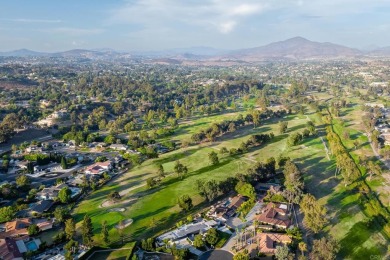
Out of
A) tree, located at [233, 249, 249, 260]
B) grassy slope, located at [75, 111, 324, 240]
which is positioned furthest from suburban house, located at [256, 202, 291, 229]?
grassy slope, located at [75, 111, 324, 240]

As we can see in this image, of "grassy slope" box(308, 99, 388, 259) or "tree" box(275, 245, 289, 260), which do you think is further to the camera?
"grassy slope" box(308, 99, 388, 259)

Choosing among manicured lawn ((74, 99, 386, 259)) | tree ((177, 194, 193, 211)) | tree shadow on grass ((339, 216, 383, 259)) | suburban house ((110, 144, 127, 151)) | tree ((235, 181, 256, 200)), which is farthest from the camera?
suburban house ((110, 144, 127, 151))

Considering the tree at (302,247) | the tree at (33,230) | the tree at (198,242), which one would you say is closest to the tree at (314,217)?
the tree at (302,247)

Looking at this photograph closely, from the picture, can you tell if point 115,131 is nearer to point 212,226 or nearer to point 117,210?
point 117,210

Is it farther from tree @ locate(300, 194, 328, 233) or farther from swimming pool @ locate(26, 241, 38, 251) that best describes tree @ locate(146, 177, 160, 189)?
tree @ locate(300, 194, 328, 233)

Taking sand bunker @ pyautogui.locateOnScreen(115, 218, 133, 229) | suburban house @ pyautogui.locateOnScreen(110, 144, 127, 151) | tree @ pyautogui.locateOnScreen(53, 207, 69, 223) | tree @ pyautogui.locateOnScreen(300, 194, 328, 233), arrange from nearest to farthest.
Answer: tree @ pyautogui.locateOnScreen(300, 194, 328, 233) < sand bunker @ pyautogui.locateOnScreen(115, 218, 133, 229) < tree @ pyautogui.locateOnScreen(53, 207, 69, 223) < suburban house @ pyautogui.locateOnScreen(110, 144, 127, 151)

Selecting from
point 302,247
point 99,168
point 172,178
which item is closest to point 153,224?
point 172,178

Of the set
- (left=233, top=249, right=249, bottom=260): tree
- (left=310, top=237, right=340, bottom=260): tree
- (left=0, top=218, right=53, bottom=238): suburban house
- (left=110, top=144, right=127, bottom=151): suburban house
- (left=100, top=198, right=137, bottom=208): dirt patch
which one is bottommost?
(left=100, top=198, right=137, bottom=208): dirt patch
